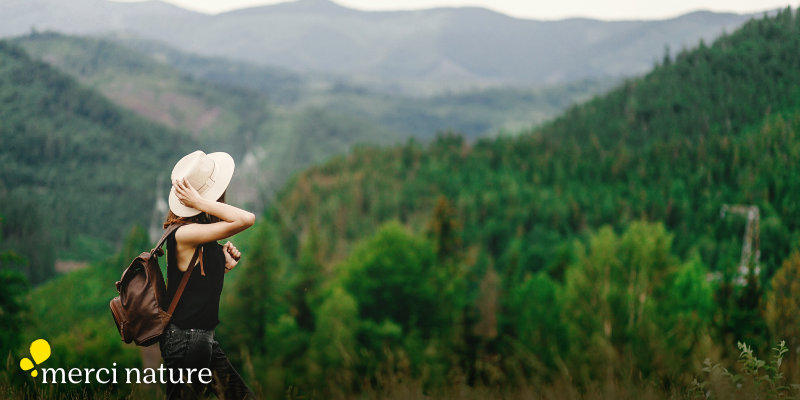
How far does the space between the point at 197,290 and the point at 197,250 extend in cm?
32

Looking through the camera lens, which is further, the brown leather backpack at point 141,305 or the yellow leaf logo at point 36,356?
the yellow leaf logo at point 36,356

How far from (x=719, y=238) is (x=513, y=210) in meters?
42.9

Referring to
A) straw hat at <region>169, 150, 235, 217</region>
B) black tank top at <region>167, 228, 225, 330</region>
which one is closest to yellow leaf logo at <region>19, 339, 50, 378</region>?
black tank top at <region>167, 228, 225, 330</region>

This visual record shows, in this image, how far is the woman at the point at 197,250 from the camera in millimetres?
4762

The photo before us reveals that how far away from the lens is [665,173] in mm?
117750

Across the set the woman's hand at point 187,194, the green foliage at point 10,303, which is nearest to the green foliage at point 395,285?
the green foliage at point 10,303

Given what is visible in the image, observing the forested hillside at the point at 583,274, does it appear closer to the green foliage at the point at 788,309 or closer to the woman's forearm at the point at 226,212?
the green foliage at the point at 788,309

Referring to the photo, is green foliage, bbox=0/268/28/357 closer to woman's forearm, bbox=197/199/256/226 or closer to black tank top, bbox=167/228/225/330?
black tank top, bbox=167/228/225/330

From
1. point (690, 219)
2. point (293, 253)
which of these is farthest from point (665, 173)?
point (293, 253)

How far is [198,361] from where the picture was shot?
193 inches

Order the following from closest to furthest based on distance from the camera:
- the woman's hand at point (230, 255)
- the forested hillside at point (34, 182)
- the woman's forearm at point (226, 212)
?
the woman's forearm at point (226, 212) < the woman's hand at point (230, 255) < the forested hillside at point (34, 182)

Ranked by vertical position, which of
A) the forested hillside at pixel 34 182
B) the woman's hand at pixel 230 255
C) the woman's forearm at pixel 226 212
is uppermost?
the woman's forearm at pixel 226 212

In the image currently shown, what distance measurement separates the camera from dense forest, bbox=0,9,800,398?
7.10 metres

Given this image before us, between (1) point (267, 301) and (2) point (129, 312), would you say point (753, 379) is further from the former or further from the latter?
(1) point (267, 301)
